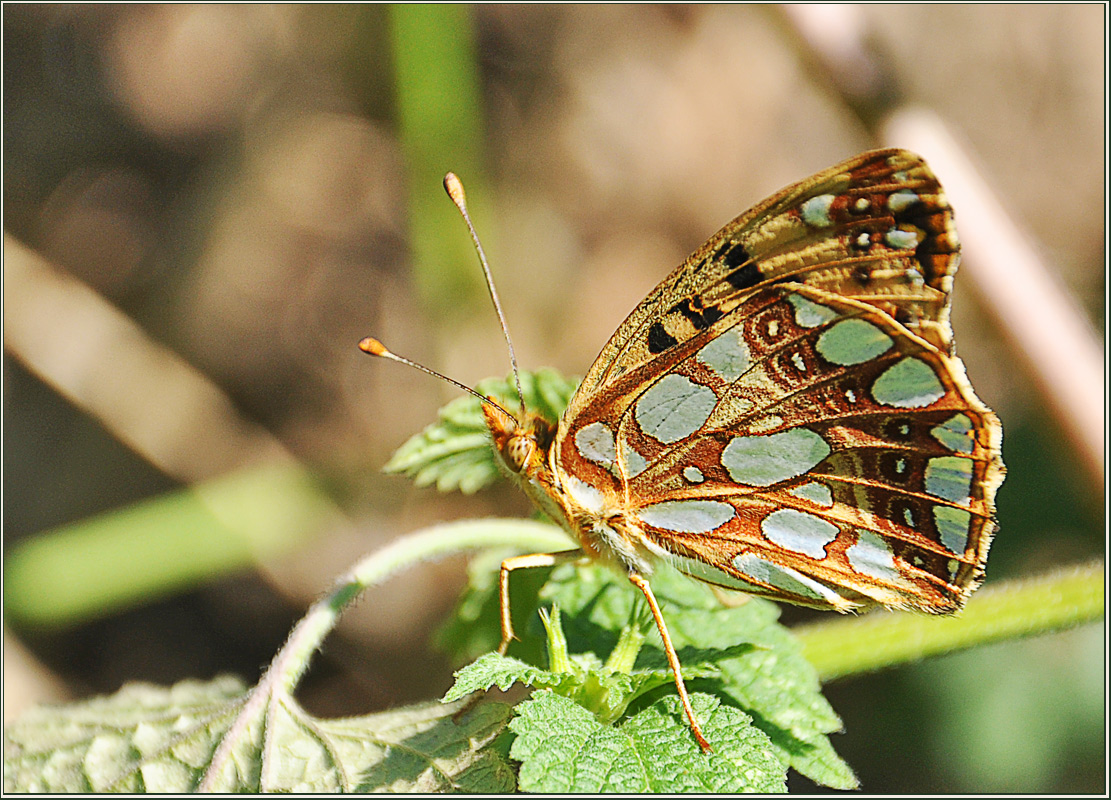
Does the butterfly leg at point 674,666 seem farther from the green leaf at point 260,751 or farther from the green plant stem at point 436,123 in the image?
the green plant stem at point 436,123

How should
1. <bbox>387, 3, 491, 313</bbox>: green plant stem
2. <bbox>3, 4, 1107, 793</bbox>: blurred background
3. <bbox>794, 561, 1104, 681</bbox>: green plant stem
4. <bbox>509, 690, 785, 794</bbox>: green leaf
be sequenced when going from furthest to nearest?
1. <bbox>3, 4, 1107, 793</bbox>: blurred background
2. <bbox>387, 3, 491, 313</bbox>: green plant stem
3. <bbox>794, 561, 1104, 681</bbox>: green plant stem
4. <bbox>509, 690, 785, 794</bbox>: green leaf

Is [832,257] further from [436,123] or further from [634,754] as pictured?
[436,123]

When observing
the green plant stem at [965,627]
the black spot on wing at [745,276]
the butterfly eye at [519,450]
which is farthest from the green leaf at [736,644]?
the black spot on wing at [745,276]

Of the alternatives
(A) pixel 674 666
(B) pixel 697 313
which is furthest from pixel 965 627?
(B) pixel 697 313

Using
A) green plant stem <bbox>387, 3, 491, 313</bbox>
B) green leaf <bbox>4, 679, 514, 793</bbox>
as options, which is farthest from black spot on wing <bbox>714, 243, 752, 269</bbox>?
green plant stem <bbox>387, 3, 491, 313</bbox>

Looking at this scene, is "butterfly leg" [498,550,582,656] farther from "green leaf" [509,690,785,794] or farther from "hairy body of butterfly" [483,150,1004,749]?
"green leaf" [509,690,785,794]
